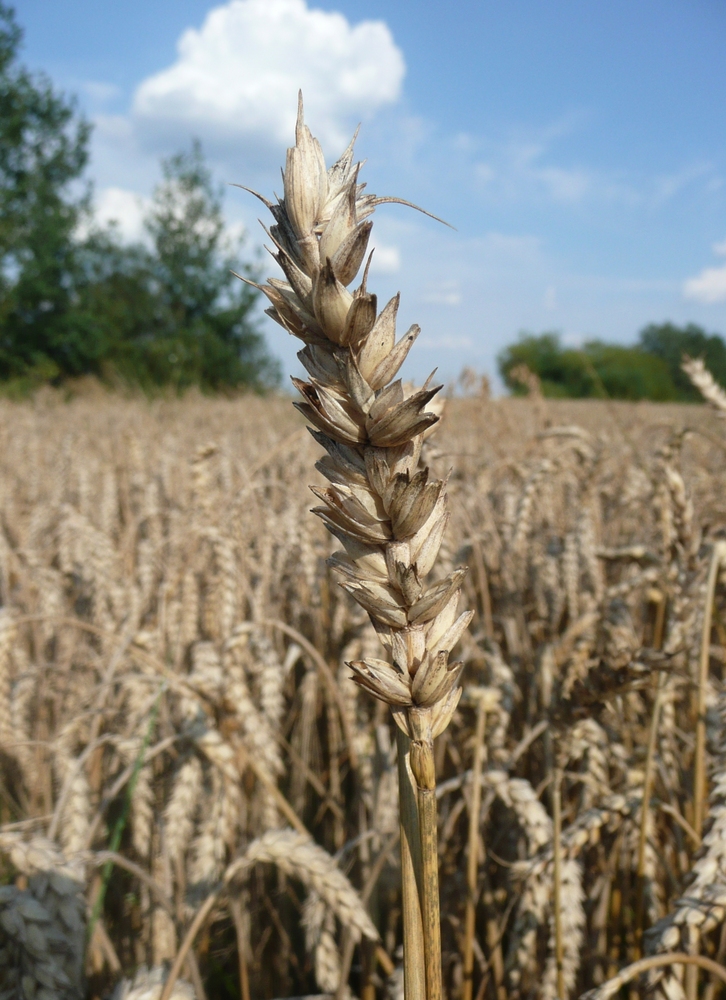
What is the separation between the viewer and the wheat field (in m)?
0.85

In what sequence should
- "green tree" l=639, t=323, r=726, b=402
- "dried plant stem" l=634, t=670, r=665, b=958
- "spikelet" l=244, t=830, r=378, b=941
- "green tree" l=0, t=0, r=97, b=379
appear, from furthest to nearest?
"green tree" l=639, t=323, r=726, b=402 < "green tree" l=0, t=0, r=97, b=379 < "dried plant stem" l=634, t=670, r=665, b=958 < "spikelet" l=244, t=830, r=378, b=941

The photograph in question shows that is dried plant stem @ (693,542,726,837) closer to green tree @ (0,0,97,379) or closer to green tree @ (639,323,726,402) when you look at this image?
green tree @ (0,0,97,379)

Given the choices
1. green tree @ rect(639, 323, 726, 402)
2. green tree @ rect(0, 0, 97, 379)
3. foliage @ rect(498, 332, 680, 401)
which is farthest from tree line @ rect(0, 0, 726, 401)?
green tree @ rect(639, 323, 726, 402)

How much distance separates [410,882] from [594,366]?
35.6 metres

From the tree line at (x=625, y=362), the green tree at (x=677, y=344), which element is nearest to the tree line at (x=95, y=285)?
the tree line at (x=625, y=362)

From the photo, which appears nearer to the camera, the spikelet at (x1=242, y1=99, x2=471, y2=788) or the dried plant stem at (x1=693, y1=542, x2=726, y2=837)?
the spikelet at (x1=242, y1=99, x2=471, y2=788)

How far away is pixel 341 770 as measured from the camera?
1.80 m

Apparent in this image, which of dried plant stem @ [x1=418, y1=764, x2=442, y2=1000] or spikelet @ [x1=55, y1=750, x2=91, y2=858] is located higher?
dried plant stem @ [x1=418, y1=764, x2=442, y2=1000]

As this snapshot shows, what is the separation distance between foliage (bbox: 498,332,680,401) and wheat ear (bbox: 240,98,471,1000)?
30447mm

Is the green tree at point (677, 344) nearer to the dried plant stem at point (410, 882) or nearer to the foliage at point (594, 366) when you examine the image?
the foliage at point (594, 366)

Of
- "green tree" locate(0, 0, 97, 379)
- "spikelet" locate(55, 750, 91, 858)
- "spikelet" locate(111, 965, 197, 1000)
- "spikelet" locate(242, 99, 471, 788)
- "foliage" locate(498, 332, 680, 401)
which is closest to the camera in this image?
"spikelet" locate(242, 99, 471, 788)

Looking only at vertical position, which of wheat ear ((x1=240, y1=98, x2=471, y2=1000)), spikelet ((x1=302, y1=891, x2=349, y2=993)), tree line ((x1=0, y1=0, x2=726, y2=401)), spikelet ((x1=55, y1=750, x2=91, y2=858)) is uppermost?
tree line ((x1=0, y1=0, x2=726, y2=401))

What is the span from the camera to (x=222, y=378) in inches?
909

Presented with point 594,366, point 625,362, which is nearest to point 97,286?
point 594,366
